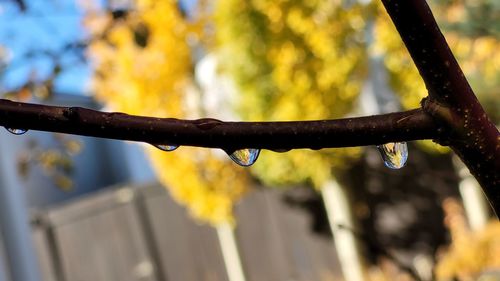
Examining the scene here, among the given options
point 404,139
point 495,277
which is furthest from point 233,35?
point 404,139

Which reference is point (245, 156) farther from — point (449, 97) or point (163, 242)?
point (163, 242)

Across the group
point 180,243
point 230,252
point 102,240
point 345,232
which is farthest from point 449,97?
point 102,240

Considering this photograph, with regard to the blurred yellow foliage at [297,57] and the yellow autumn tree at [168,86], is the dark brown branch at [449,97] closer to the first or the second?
the blurred yellow foliage at [297,57]

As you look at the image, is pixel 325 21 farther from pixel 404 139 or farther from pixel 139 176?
pixel 139 176

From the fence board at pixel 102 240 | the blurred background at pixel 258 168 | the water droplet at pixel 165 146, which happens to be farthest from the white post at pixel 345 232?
the water droplet at pixel 165 146

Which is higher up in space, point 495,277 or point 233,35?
point 233,35
